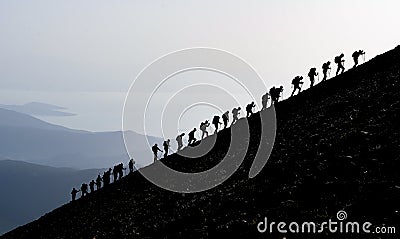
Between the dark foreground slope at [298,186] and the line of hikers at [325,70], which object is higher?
the line of hikers at [325,70]

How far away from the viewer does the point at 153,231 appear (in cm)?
3469

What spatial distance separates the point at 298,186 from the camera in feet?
100

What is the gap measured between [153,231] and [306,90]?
4605 centimetres

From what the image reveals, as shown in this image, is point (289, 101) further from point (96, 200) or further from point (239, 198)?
point (239, 198)

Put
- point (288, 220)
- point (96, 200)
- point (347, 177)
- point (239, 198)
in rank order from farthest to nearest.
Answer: point (96, 200), point (239, 198), point (347, 177), point (288, 220)

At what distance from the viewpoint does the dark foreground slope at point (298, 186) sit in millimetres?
26438

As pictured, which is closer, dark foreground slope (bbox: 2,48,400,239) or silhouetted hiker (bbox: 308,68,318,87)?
dark foreground slope (bbox: 2,48,400,239)

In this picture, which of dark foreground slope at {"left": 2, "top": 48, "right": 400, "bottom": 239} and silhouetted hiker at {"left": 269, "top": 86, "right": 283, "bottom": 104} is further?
silhouetted hiker at {"left": 269, "top": 86, "right": 283, "bottom": 104}

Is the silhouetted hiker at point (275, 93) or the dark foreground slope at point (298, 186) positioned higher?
the silhouetted hiker at point (275, 93)

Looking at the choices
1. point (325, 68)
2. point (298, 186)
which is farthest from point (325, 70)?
point (298, 186)

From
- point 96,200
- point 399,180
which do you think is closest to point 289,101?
point 96,200

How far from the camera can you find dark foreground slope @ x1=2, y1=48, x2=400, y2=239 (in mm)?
26438

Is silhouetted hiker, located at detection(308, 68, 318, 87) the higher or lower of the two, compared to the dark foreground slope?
higher

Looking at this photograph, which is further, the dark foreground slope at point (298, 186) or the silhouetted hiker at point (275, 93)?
the silhouetted hiker at point (275, 93)
